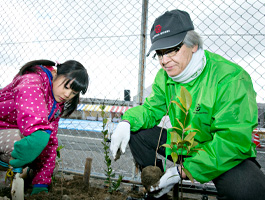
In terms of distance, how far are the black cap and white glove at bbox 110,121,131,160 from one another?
0.56 m

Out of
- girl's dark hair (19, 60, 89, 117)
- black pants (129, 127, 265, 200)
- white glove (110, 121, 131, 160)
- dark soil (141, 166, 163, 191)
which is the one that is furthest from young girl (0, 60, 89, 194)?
black pants (129, 127, 265, 200)

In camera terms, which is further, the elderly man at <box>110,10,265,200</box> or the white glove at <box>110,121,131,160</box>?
the white glove at <box>110,121,131,160</box>

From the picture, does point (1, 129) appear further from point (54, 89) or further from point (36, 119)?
point (36, 119)

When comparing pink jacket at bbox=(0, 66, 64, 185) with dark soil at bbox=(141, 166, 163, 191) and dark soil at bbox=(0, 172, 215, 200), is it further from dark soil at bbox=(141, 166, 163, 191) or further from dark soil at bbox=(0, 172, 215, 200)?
dark soil at bbox=(141, 166, 163, 191)

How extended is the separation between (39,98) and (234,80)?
1129 mm

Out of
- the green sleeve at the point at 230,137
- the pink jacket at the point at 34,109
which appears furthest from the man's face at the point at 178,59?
the pink jacket at the point at 34,109

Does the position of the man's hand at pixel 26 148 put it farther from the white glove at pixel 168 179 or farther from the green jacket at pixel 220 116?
the green jacket at pixel 220 116

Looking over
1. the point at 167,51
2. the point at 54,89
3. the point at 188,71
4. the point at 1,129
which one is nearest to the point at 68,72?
the point at 54,89

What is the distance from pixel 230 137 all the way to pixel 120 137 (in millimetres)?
713

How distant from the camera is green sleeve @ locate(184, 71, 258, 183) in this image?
3.34 ft

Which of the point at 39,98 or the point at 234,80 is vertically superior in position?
the point at 234,80

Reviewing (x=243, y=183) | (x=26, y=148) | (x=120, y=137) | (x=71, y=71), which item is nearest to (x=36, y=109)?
(x=26, y=148)

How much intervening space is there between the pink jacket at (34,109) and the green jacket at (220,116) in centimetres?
85

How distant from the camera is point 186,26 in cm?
127
